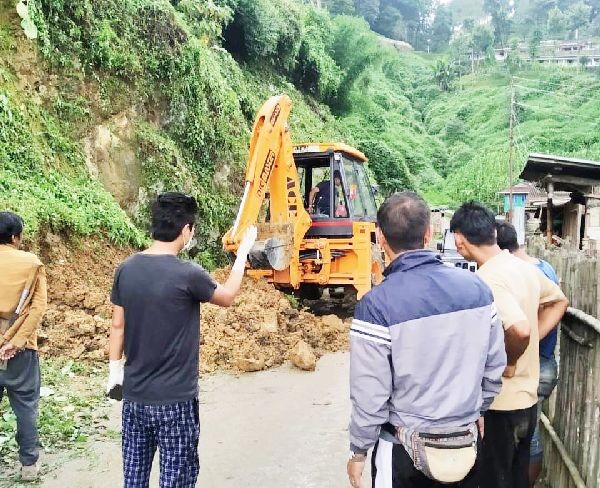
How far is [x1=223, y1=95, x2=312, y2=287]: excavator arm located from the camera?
827cm

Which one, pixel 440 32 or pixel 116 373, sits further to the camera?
pixel 440 32

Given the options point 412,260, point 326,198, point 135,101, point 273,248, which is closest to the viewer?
point 412,260

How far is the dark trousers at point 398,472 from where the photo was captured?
227 cm

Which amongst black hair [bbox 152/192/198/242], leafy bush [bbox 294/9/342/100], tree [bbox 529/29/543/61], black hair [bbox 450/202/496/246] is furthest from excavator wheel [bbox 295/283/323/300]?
tree [bbox 529/29/543/61]

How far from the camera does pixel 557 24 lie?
9388 centimetres

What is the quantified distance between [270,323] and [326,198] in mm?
2891

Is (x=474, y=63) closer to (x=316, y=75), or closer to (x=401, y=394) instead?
(x=316, y=75)

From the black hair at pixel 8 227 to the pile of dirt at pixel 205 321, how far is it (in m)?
2.77

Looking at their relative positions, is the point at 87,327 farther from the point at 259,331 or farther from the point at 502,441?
the point at 502,441

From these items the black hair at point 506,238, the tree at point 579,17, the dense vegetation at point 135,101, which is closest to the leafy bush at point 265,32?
the dense vegetation at point 135,101

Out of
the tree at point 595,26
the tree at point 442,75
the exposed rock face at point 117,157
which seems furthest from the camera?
the tree at point 595,26

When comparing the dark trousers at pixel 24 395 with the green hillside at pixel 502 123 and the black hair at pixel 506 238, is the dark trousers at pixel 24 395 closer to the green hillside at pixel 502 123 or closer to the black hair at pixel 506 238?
the black hair at pixel 506 238

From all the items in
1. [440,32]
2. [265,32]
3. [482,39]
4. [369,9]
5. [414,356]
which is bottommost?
[414,356]

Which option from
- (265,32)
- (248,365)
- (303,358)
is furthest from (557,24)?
(248,365)
